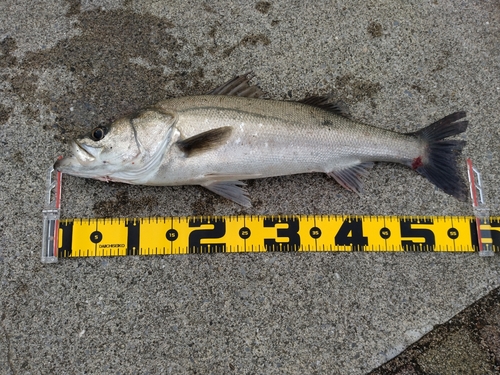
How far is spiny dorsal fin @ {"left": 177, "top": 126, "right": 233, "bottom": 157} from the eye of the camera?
104 inches

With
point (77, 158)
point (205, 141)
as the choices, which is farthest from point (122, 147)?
point (205, 141)

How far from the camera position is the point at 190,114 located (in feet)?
8.98

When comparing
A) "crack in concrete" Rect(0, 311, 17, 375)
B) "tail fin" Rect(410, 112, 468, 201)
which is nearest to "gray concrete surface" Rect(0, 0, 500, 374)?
"crack in concrete" Rect(0, 311, 17, 375)

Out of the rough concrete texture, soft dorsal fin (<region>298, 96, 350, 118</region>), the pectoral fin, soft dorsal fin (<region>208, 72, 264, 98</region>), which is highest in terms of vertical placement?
soft dorsal fin (<region>208, 72, 264, 98</region>)

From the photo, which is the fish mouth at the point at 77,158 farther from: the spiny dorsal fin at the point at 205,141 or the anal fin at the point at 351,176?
the anal fin at the point at 351,176

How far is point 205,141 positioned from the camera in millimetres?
2666

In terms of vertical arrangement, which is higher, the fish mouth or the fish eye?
the fish eye

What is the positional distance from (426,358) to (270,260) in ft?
4.58

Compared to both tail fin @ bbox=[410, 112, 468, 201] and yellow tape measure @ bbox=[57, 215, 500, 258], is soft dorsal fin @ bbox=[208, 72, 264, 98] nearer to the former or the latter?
yellow tape measure @ bbox=[57, 215, 500, 258]

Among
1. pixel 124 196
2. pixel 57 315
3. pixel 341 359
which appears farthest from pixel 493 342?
pixel 57 315

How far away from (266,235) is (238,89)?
1.24 metres

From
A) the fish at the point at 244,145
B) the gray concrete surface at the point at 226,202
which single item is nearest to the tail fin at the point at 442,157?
the fish at the point at 244,145

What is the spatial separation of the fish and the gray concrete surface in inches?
7.9

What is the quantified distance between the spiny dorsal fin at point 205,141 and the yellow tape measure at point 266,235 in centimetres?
61
